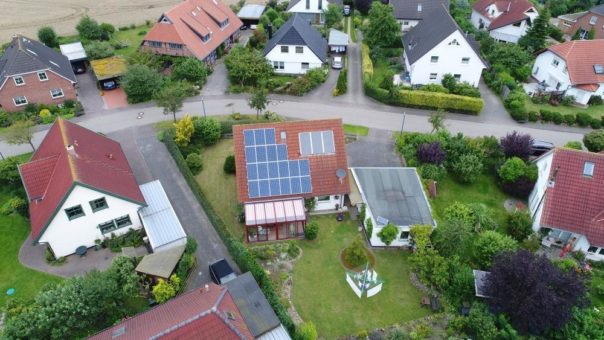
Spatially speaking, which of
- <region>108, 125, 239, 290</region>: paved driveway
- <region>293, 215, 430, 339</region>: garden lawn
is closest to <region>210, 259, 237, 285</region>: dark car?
<region>108, 125, 239, 290</region>: paved driveway

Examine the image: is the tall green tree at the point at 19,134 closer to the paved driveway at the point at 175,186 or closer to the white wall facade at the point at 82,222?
the paved driveway at the point at 175,186

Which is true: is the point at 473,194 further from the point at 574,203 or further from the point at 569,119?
the point at 569,119

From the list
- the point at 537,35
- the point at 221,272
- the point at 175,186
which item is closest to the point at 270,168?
the point at 221,272

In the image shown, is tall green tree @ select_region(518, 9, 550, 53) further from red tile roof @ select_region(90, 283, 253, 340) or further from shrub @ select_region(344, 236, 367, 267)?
red tile roof @ select_region(90, 283, 253, 340)

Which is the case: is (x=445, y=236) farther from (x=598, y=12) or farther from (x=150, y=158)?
(x=598, y=12)

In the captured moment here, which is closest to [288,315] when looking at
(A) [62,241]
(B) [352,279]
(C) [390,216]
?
(B) [352,279]

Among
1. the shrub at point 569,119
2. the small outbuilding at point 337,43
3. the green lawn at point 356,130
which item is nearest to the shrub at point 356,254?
the green lawn at point 356,130
